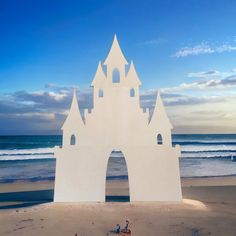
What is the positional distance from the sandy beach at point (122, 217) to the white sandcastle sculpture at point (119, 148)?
24.5 inches

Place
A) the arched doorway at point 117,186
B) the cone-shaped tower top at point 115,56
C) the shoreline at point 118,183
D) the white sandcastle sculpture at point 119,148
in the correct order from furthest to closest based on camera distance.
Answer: the shoreline at point 118,183 < the arched doorway at point 117,186 < the cone-shaped tower top at point 115,56 < the white sandcastle sculpture at point 119,148

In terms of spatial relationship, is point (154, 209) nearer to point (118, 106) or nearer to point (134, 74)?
point (118, 106)

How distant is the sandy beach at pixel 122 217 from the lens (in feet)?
33.3

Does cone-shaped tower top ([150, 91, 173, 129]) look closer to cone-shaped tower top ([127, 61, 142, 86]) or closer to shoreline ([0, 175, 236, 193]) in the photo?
cone-shaped tower top ([127, 61, 142, 86])

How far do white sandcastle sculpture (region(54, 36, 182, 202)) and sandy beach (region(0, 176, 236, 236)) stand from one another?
62cm

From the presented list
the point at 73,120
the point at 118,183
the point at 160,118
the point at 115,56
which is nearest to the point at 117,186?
the point at 118,183

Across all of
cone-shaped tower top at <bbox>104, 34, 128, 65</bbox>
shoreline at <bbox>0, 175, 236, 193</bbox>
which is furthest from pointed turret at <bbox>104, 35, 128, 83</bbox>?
shoreline at <bbox>0, 175, 236, 193</bbox>

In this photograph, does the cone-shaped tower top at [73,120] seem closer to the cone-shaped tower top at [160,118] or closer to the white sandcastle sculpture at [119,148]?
the white sandcastle sculpture at [119,148]

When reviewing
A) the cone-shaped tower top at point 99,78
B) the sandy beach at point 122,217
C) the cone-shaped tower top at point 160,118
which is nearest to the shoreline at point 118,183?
the sandy beach at point 122,217

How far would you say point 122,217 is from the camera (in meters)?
11.4

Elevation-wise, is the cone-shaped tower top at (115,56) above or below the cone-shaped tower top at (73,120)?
above

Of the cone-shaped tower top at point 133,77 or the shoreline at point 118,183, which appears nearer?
the cone-shaped tower top at point 133,77

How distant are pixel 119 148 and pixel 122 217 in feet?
10.2

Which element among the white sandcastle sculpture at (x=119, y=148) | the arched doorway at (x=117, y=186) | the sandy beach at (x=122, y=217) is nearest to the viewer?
the sandy beach at (x=122, y=217)
